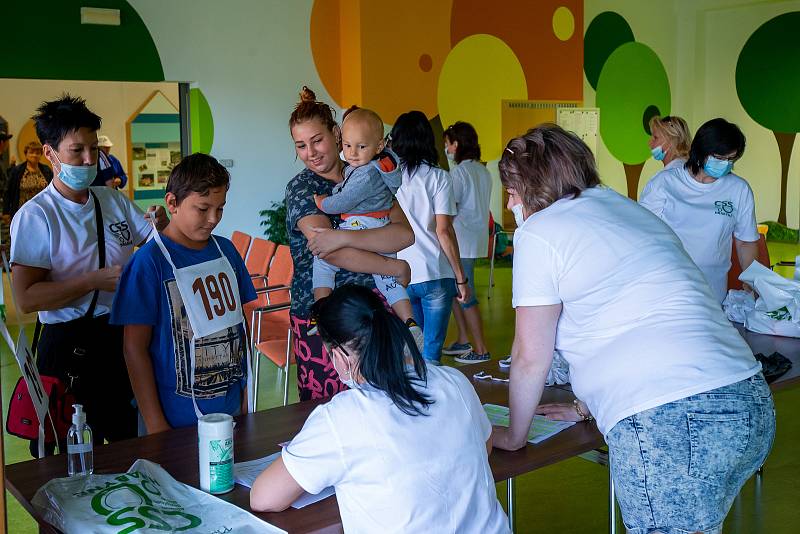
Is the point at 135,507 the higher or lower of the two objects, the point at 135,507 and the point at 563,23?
the lower

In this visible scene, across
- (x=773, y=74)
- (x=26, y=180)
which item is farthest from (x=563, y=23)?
(x=26, y=180)

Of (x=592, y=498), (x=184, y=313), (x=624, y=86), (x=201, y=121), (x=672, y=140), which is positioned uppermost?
(x=624, y=86)

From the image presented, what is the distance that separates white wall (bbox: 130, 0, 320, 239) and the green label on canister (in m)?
6.80

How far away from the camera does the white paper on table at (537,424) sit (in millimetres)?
2279

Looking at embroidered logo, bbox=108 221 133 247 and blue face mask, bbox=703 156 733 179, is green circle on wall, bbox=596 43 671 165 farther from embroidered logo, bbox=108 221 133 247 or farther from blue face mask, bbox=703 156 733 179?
embroidered logo, bbox=108 221 133 247

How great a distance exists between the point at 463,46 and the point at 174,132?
3.59 meters

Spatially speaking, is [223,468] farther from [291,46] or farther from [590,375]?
[291,46]

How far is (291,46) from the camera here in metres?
8.88

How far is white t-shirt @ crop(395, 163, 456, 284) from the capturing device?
4973mm

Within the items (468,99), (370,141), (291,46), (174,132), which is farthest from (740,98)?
(370,141)

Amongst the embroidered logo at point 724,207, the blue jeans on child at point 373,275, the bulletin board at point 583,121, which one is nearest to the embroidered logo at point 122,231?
the blue jeans on child at point 373,275

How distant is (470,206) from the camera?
6.02 meters

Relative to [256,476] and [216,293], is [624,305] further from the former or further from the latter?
[216,293]

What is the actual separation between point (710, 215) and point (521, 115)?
7354 millimetres
